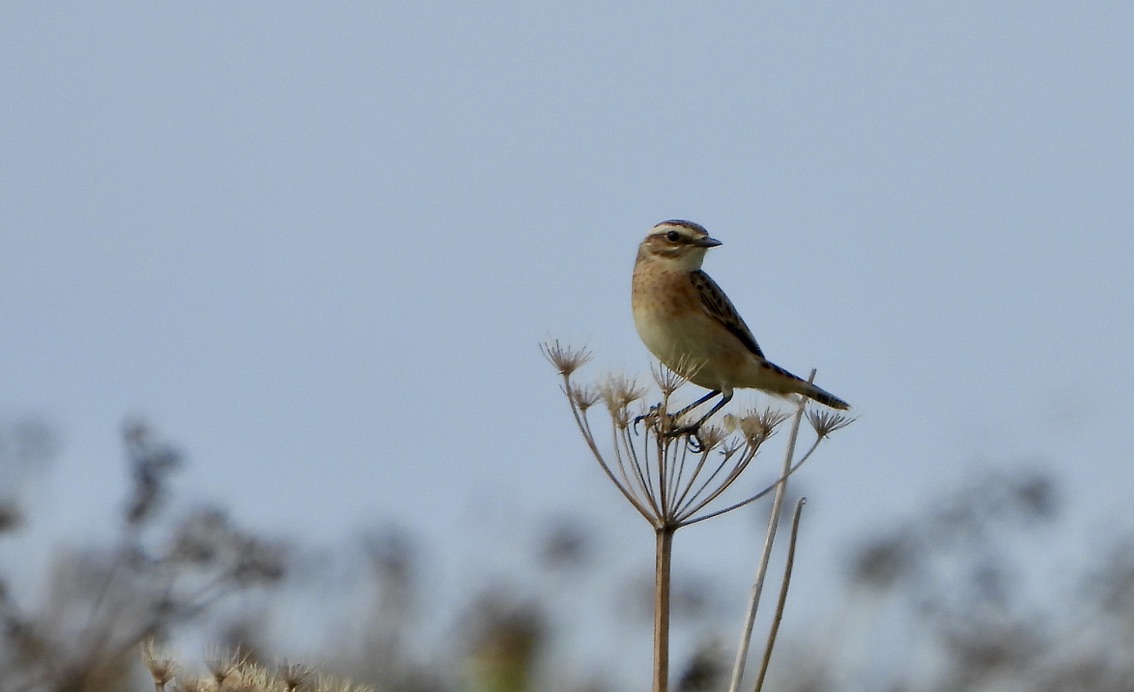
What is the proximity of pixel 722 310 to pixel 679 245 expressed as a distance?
49cm

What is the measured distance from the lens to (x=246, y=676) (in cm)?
446

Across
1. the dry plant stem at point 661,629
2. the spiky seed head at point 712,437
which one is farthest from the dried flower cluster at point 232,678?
the spiky seed head at point 712,437

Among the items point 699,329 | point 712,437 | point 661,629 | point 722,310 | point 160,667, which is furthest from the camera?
point 722,310

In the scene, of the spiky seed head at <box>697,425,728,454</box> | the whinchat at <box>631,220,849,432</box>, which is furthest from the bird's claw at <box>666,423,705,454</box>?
the whinchat at <box>631,220,849,432</box>

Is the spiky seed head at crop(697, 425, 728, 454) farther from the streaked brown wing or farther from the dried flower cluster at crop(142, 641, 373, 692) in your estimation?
the streaked brown wing

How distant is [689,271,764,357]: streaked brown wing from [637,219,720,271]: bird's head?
5.3 inches

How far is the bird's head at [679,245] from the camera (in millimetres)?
8906

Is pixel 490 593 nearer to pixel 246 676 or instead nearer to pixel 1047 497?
pixel 1047 497

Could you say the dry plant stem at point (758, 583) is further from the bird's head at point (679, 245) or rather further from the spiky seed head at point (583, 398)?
the bird's head at point (679, 245)

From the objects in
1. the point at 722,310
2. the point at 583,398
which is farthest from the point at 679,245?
the point at 583,398

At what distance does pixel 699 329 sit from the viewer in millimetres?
8430

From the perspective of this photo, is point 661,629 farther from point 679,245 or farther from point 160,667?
point 679,245

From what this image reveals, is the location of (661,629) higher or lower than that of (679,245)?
lower

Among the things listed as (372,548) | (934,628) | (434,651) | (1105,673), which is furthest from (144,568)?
(1105,673)
